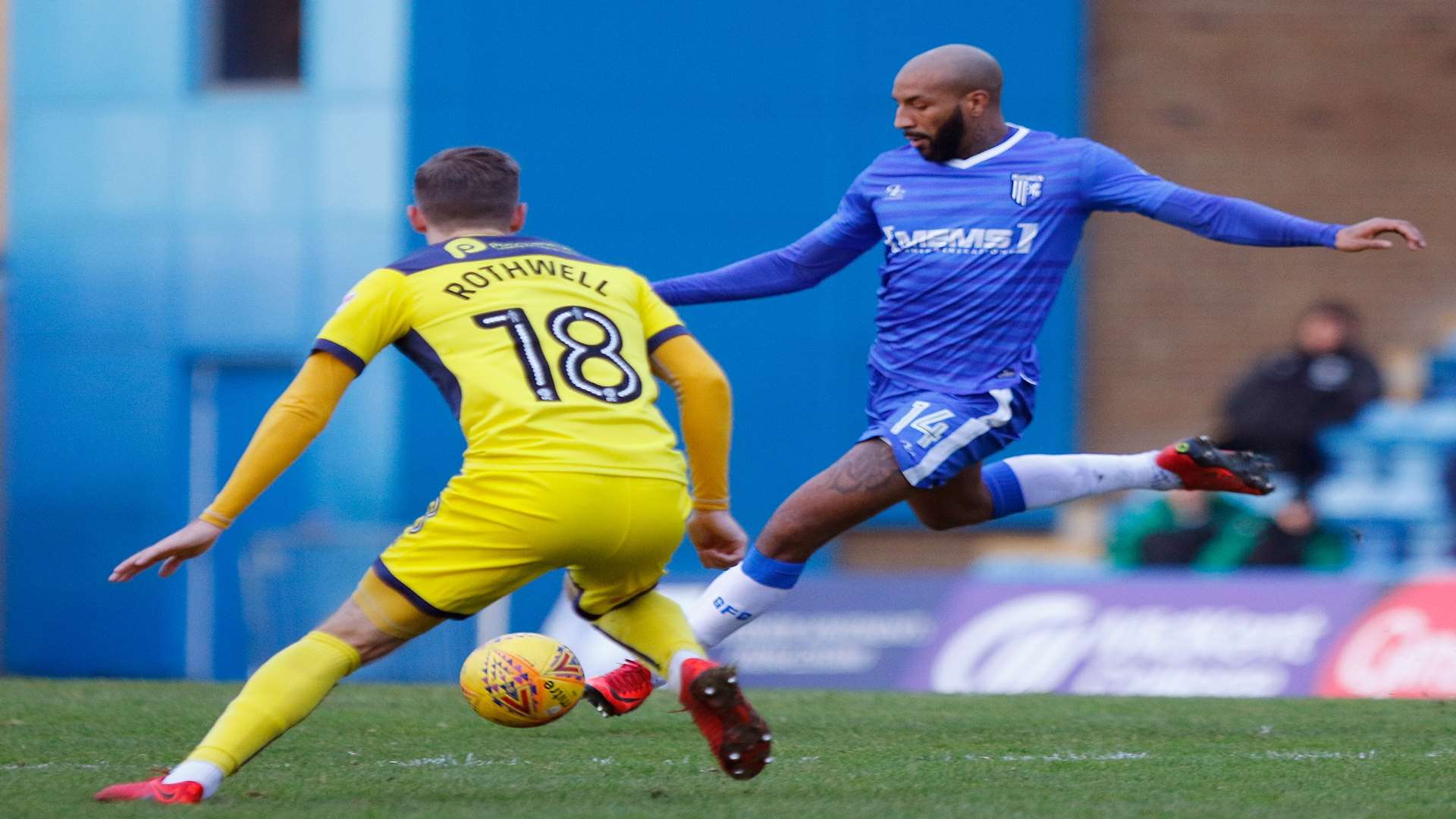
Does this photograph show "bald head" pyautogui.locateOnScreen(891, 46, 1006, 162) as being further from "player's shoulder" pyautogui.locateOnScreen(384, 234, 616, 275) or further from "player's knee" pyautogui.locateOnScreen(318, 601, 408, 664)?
"player's knee" pyautogui.locateOnScreen(318, 601, 408, 664)

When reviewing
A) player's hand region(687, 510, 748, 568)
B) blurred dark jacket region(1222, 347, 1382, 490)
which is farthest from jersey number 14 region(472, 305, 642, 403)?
blurred dark jacket region(1222, 347, 1382, 490)

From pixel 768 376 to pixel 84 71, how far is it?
652 cm

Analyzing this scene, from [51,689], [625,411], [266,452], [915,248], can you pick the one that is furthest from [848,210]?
[51,689]

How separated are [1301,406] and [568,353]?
27.1 feet

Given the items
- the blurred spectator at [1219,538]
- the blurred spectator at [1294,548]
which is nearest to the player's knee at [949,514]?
the blurred spectator at [1219,538]

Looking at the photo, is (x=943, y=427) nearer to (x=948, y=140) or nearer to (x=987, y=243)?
(x=987, y=243)

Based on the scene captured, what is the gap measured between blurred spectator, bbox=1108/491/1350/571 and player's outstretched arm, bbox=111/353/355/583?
8.74 meters

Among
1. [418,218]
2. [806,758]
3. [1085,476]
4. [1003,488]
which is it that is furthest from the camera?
[1085,476]

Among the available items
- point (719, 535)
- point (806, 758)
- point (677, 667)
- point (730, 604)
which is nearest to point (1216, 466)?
point (730, 604)

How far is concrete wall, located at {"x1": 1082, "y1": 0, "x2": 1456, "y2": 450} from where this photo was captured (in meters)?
17.5

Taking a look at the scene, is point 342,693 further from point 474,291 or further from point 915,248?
point 474,291

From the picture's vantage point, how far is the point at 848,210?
7.03 metres

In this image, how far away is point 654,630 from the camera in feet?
17.4

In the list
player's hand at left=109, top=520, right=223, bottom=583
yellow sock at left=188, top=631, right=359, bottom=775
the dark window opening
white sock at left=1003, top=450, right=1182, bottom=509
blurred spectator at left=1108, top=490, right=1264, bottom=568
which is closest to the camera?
player's hand at left=109, top=520, right=223, bottom=583
